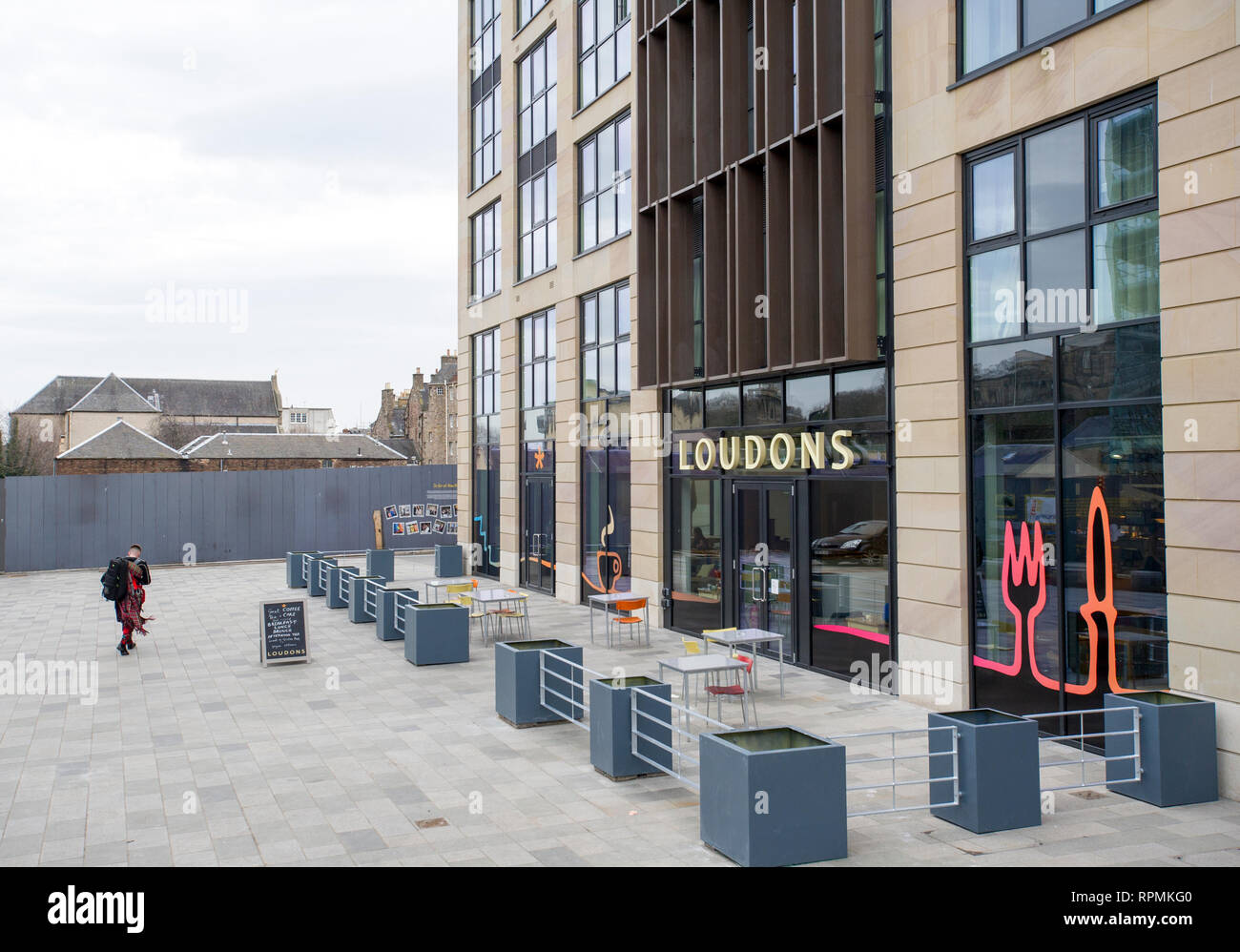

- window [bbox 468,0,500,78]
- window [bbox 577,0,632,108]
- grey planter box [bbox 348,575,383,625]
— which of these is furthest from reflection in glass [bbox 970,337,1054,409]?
window [bbox 468,0,500,78]

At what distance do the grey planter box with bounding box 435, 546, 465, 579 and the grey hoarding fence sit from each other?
7589 millimetres

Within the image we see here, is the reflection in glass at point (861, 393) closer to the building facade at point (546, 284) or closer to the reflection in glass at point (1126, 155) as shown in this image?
the reflection in glass at point (1126, 155)

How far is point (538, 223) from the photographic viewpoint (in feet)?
81.3

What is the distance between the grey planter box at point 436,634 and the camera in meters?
15.4

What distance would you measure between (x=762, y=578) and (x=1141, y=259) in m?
7.83

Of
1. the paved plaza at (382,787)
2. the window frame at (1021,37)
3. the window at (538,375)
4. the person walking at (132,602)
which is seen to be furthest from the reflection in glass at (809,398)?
the person walking at (132,602)

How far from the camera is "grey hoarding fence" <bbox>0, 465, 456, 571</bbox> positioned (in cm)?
3073

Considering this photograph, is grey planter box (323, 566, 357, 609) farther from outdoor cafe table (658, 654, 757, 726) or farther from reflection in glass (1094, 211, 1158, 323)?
reflection in glass (1094, 211, 1158, 323)

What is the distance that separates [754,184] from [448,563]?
54.1ft

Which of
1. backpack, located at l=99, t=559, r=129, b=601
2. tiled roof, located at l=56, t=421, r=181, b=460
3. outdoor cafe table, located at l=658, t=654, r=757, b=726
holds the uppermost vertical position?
tiled roof, located at l=56, t=421, r=181, b=460

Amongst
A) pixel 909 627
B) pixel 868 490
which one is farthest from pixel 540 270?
pixel 909 627

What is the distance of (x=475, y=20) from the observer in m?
29.7

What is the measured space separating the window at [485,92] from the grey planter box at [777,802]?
23430 millimetres
